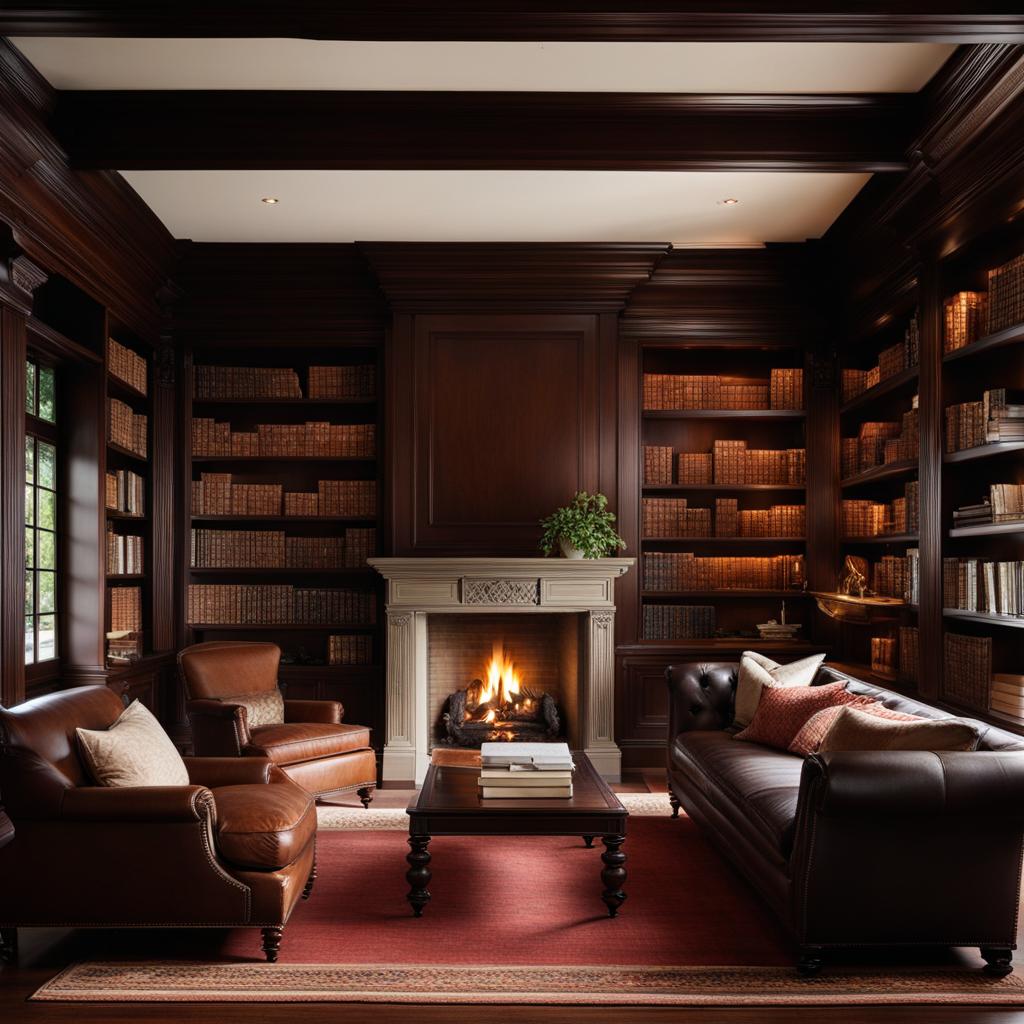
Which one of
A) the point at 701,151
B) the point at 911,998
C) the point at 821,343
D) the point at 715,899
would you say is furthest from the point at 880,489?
the point at 911,998

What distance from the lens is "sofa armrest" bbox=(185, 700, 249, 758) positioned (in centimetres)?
498

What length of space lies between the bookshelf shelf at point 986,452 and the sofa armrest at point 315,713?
336 centimetres

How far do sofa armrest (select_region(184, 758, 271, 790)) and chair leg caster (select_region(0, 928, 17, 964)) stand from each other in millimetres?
772

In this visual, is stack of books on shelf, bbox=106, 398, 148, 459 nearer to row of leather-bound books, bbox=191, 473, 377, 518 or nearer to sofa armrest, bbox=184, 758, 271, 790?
row of leather-bound books, bbox=191, 473, 377, 518

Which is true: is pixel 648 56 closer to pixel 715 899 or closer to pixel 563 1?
pixel 563 1

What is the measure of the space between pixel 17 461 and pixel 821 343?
4783mm

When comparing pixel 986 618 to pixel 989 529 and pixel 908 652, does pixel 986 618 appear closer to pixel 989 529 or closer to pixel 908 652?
pixel 989 529

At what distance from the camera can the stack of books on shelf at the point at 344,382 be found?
21.9 ft

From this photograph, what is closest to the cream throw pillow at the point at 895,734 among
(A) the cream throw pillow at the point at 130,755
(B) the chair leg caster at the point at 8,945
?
(A) the cream throw pillow at the point at 130,755

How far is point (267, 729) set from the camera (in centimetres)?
524

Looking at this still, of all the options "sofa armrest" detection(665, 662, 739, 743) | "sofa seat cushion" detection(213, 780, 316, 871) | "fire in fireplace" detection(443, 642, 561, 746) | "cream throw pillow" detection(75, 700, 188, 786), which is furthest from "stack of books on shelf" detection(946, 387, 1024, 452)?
"cream throw pillow" detection(75, 700, 188, 786)

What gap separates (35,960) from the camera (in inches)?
129

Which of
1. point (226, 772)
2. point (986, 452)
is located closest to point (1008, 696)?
point (986, 452)

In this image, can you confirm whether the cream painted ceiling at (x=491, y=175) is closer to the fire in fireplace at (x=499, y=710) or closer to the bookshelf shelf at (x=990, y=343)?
the bookshelf shelf at (x=990, y=343)
